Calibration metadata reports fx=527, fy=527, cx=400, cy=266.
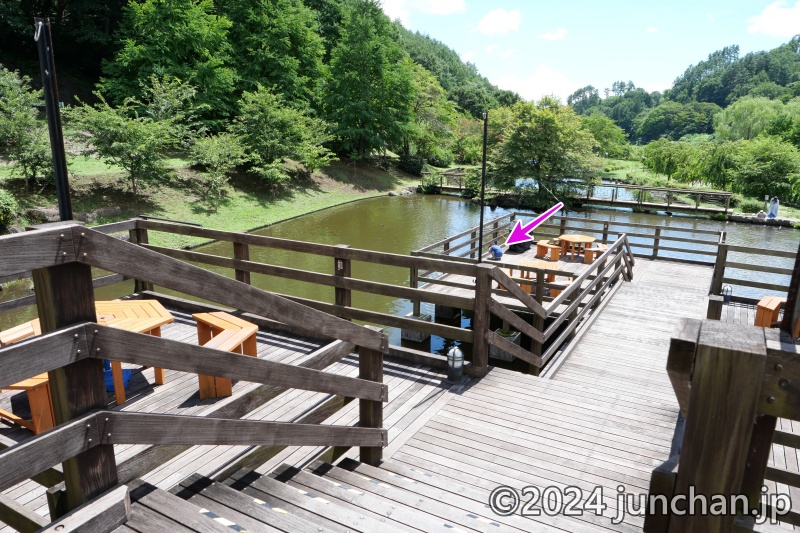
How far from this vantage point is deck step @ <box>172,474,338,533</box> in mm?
2119

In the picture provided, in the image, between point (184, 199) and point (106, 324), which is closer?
point (106, 324)

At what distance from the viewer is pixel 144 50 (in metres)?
24.7

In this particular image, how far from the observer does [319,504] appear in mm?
2449

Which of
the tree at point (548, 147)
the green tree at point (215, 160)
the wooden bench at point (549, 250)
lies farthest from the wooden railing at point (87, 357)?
the tree at point (548, 147)

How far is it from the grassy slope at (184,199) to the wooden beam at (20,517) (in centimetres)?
1519

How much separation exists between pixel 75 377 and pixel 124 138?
1925cm

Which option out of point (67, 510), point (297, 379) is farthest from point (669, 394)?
point (67, 510)

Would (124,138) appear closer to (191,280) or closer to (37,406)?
(37,406)

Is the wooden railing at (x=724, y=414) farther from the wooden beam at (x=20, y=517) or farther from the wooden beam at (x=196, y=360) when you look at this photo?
the wooden beam at (x=20, y=517)

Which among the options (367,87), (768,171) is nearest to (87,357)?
(367,87)

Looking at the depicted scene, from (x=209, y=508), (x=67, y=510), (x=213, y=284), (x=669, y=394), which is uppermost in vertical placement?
(x=213, y=284)

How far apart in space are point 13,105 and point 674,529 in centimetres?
1913

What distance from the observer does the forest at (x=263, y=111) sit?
1909cm

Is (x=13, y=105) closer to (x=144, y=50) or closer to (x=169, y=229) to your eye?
(x=144, y=50)
